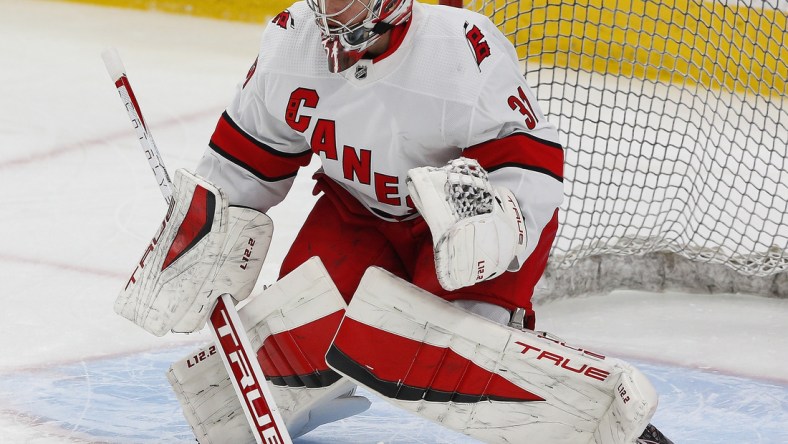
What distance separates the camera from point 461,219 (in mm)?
1682

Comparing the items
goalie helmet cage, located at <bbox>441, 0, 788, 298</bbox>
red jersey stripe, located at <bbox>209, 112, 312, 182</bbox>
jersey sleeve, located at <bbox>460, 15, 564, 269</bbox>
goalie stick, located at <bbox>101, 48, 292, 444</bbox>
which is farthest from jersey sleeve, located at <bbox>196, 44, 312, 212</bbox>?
goalie helmet cage, located at <bbox>441, 0, 788, 298</bbox>

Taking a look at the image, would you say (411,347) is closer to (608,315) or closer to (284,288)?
(284,288)

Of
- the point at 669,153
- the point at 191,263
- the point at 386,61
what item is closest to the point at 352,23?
the point at 386,61

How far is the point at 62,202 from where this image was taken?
3.48 meters

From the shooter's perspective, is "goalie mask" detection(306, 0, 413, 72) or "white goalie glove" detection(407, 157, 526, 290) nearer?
"white goalie glove" detection(407, 157, 526, 290)

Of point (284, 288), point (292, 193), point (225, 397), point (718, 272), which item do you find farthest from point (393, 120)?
point (292, 193)

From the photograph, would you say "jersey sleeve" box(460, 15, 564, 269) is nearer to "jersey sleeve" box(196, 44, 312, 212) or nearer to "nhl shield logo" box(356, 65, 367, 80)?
"nhl shield logo" box(356, 65, 367, 80)

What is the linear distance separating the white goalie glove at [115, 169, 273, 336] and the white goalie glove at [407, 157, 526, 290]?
37cm

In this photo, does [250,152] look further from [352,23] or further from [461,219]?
[461,219]

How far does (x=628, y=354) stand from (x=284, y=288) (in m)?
1.02

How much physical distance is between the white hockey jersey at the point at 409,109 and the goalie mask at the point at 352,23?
3cm

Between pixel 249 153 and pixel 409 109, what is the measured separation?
34 centimetres

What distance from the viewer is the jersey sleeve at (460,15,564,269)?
1.87 meters

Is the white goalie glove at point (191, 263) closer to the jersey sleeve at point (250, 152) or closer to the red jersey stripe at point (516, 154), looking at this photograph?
the jersey sleeve at point (250, 152)
